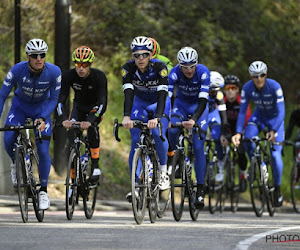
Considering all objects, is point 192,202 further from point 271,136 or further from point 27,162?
point 271,136

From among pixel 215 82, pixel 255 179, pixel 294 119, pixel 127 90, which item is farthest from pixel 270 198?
pixel 127 90

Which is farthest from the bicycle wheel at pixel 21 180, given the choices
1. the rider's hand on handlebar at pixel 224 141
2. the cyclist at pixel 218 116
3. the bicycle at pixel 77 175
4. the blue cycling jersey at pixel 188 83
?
the rider's hand on handlebar at pixel 224 141

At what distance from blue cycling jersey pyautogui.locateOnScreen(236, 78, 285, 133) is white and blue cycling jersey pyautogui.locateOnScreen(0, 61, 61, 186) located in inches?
169

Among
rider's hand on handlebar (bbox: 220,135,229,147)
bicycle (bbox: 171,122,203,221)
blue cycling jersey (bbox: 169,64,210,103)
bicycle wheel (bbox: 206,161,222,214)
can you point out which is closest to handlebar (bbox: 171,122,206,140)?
bicycle (bbox: 171,122,203,221)

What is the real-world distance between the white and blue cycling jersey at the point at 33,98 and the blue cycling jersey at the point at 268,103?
4.30 m

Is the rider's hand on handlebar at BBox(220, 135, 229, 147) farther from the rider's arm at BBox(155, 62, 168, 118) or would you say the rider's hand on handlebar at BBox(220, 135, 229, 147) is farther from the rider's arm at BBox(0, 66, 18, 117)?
the rider's arm at BBox(0, 66, 18, 117)

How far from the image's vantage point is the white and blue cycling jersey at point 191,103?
15.6 metres

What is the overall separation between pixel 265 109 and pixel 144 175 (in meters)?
4.84

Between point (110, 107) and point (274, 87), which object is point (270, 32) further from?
point (274, 87)

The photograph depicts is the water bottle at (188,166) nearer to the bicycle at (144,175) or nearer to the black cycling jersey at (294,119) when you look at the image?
the bicycle at (144,175)

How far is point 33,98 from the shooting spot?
14.5 meters

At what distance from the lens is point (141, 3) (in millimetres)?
27125

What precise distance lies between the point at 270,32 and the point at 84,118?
43.0 ft

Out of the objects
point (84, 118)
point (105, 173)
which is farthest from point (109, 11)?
point (84, 118)
